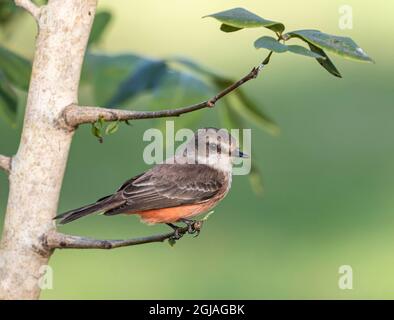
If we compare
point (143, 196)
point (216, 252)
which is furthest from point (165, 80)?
point (216, 252)

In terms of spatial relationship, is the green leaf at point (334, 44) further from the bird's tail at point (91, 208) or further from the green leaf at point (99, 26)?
the green leaf at point (99, 26)

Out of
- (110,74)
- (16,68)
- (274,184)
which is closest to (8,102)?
(16,68)

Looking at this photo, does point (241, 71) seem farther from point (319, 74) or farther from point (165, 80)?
point (165, 80)

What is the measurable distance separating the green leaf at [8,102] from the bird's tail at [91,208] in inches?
20.5

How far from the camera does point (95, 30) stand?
510 cm

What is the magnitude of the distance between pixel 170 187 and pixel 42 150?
192 cm

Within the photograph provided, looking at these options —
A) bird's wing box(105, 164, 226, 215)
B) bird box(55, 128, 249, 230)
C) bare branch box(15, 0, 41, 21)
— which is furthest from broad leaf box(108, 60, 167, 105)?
bare branch box(15, 0, 41, 21)

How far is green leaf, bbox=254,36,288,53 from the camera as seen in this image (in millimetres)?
2715

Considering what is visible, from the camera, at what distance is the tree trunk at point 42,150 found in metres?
3.12

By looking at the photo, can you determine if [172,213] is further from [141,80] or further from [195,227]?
[195,227]

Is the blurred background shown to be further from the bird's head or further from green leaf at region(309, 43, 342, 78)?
green leaf at region(309, 43, 342, 78)

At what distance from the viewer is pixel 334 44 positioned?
2758mm

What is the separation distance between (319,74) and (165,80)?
486 inches

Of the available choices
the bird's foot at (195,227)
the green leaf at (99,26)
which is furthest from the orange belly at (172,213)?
the green leaf at (99,26)
